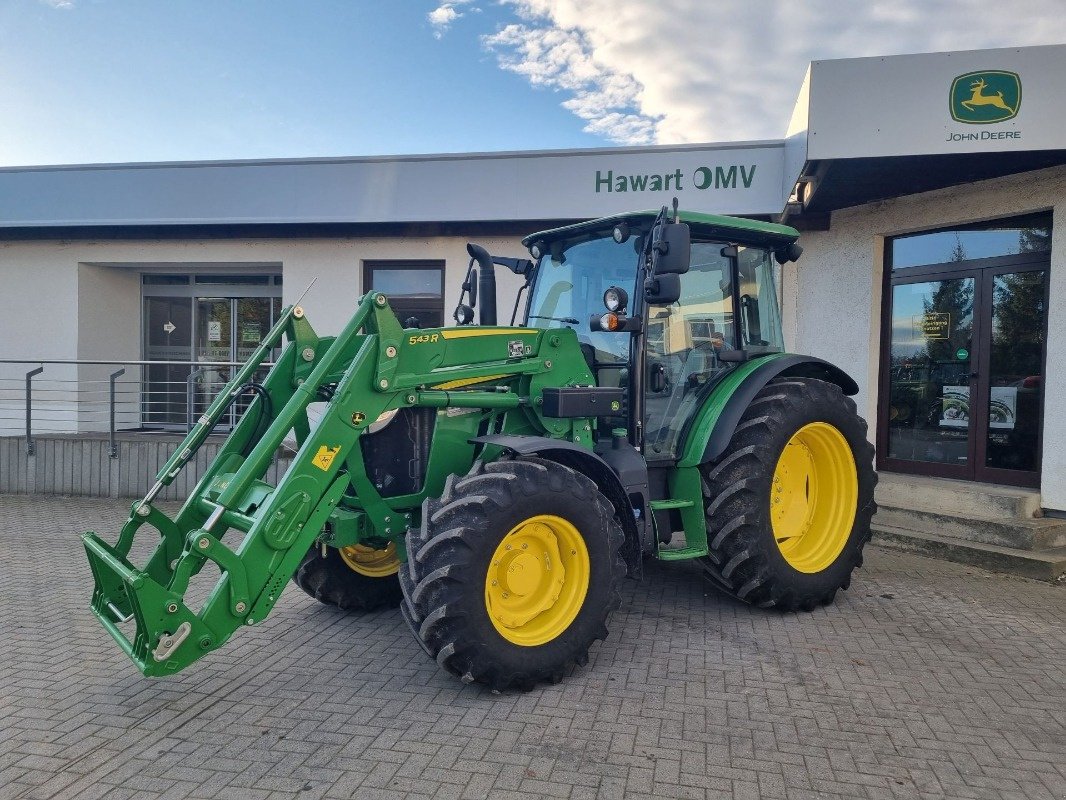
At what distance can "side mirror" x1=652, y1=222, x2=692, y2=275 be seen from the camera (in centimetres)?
424

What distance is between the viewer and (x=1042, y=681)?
4.04 meters

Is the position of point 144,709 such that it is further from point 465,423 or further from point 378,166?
point 378,166

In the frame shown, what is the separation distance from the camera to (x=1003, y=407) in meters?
7.49

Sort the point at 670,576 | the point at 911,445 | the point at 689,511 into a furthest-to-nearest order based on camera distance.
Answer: the point at 911,445, the point at 670,576, the point at 689,511

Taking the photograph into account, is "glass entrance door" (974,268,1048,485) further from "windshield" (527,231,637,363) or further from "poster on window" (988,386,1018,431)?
"windshield" (527,231,637,363)

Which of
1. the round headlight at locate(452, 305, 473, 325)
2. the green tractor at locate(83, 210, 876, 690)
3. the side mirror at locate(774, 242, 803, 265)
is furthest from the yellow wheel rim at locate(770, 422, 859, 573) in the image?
the round headlight at locate(452, 305, 473, 325)

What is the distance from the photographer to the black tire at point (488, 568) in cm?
352

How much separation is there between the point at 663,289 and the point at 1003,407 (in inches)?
195

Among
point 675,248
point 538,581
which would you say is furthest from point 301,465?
point 675,248

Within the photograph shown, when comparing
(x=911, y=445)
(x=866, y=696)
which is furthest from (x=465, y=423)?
(x=911, y=445)

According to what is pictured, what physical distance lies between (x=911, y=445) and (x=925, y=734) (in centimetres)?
553

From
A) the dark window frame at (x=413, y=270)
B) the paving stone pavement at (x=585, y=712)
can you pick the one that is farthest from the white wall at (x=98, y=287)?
the paving stone pavement at (x=585, y=712)

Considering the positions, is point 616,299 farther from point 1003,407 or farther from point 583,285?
point 1003,407

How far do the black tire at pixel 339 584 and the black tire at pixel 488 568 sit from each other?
53.1 inches
